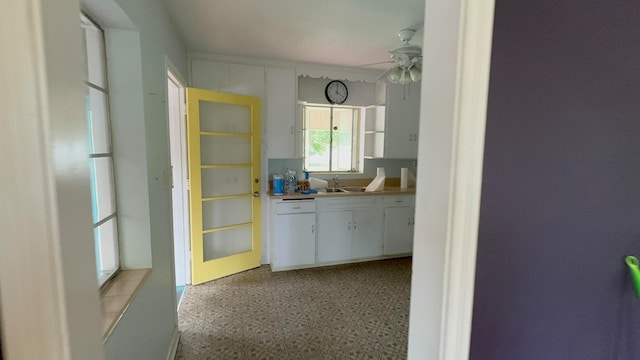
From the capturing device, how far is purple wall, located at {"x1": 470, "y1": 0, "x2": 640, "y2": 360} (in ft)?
2.01

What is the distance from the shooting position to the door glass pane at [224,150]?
313 centimetres

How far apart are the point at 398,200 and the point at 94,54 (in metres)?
3.22

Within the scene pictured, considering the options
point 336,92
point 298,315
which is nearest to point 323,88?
point 336,92

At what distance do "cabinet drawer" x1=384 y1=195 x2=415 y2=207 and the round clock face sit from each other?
4.61 ft

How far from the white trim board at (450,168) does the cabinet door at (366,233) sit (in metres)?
2.92

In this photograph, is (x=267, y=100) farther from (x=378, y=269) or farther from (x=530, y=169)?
(x=530, y=169)

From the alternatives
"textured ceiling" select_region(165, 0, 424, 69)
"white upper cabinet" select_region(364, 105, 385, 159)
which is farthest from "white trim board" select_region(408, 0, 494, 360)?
"white upper cabinet" select_region(364, 105, 385, 159)

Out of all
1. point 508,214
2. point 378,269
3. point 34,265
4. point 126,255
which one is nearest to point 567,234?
point 508,214

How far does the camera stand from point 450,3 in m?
0.54

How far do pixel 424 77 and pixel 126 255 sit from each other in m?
1.58

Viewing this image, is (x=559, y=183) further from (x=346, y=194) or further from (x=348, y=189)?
(x=348, y=189)

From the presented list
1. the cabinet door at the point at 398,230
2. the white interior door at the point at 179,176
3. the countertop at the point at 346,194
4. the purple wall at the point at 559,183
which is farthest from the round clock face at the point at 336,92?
the purple wall at the point at 559,183

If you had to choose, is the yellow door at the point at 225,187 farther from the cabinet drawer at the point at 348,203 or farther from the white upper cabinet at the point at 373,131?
the white upper cabinet at the point at 373,131

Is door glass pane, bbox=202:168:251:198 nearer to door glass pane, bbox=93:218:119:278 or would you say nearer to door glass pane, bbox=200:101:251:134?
door glass pane, bbox=200:101:251:134
